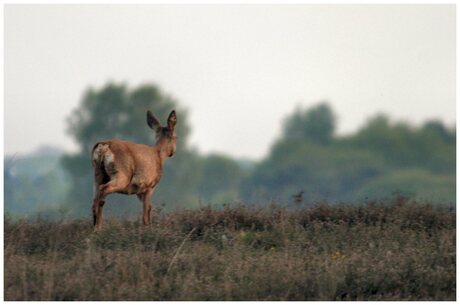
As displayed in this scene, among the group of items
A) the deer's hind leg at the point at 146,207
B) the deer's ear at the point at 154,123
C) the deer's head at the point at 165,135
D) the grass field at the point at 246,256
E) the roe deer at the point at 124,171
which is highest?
the deer's ear at the point at 154,123

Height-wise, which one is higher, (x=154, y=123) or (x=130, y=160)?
(x=154, y=123)

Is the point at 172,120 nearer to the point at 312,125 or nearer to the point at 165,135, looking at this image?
the point at 165,135

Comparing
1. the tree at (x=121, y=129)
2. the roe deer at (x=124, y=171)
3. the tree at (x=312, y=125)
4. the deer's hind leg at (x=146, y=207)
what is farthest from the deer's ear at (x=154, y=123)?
the tree at (x=121, y=129)

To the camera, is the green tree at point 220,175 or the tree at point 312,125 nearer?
the tree at point 312,125

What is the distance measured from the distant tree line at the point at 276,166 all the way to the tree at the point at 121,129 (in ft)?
0.11

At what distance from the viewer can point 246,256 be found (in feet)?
35.5

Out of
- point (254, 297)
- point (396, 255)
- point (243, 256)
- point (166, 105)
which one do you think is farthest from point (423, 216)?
point (166, 105)

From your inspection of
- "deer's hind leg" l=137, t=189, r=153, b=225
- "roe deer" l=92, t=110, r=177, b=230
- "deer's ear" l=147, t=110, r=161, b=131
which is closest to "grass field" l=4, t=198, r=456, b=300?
"deer's hind leg" l=137, t=189, r=153, b=225

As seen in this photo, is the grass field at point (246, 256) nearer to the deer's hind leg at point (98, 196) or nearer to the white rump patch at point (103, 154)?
the deer's hind leg at point (98, 196)

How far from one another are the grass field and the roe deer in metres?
0.37

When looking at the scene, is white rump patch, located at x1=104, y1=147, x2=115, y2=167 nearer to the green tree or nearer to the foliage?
the foliage

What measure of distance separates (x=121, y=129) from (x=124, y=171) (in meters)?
19.1

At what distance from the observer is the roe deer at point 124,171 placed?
12.4 metres

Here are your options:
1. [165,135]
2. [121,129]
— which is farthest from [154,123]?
[121,129]
